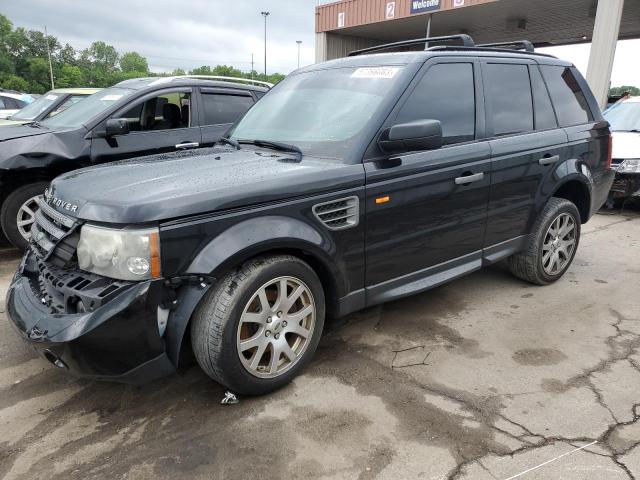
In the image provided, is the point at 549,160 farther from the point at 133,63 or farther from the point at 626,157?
the point at 133,63

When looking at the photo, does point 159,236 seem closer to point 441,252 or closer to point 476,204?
point 441,252

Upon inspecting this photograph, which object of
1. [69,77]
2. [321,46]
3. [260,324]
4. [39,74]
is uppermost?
[39,74]

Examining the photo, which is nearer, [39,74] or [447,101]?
[447,101]

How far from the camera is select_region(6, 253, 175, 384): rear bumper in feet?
7.18

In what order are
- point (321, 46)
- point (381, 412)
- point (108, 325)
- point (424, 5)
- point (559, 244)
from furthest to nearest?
point (321, 46) → point (424, 5) → point (559, 244) → point (381, 412) → point (108, 325)

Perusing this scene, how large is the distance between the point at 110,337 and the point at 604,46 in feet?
43.6

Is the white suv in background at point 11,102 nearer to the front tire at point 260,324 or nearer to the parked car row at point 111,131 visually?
the parked car row at point 111,131

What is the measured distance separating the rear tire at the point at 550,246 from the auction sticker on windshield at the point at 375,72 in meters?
1.92

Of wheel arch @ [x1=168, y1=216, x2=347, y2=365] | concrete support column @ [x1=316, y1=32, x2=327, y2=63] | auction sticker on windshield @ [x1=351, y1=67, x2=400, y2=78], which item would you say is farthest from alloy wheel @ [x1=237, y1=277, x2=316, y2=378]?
concrete support column @ [x1=316, y1=32, x2=327, y2=63]

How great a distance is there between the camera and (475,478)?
2127 mm

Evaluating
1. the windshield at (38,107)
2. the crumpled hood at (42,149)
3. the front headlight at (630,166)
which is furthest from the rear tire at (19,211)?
the front headlight at (630,166)

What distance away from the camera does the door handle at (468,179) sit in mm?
3359

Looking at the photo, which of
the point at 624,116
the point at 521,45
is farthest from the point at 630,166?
the point at 521,45

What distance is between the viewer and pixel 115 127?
5027mm
